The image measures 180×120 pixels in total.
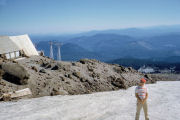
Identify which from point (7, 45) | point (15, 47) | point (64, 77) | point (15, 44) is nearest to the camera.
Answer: point (64, 77)

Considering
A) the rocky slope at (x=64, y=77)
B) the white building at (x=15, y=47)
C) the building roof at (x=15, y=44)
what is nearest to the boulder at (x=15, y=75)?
the rocky slope at (x=64, y=77)

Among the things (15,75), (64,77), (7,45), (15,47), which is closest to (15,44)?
(15,47)

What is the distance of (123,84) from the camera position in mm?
23031

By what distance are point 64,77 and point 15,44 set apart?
14032 mm

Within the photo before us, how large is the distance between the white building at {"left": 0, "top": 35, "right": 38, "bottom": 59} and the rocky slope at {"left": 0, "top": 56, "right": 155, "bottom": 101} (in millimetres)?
6868

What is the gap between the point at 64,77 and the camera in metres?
21.3

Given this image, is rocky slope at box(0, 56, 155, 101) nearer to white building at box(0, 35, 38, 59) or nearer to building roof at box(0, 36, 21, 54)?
building roof at box(0, 36, 21, 54)

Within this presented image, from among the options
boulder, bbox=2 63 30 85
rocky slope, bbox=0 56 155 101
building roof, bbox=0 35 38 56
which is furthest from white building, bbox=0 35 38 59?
boulder, bbox=2 63 30 85

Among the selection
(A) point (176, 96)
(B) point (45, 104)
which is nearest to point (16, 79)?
(B) point (45, 104)

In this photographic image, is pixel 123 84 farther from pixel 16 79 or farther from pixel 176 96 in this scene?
pixel 16 79

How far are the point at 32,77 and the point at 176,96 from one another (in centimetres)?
1440

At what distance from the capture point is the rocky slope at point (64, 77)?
18250 mm

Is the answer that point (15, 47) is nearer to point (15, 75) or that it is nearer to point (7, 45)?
point (7, 45)

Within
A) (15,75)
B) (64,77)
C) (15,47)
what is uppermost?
(15,47)
